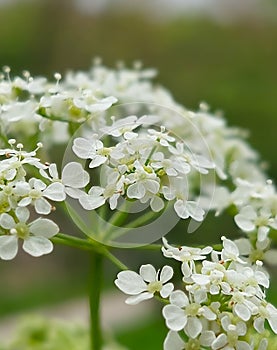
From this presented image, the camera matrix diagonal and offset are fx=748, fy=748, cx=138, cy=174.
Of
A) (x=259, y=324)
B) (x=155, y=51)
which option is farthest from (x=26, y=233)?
(x=155, y=51)

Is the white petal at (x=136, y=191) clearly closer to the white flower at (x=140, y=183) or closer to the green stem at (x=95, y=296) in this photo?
the white flower at (x=140, y=183)

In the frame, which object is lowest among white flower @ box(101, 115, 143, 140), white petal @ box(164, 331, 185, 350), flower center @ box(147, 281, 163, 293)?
white petal @ box(164, 331, 185, 350)

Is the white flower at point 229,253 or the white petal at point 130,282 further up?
the white flower at point 229,253

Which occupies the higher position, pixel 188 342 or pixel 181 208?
pixel 181 208

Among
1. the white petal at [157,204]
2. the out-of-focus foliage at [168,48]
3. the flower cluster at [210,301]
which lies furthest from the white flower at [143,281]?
the out-of-focus foliage at [168,48]

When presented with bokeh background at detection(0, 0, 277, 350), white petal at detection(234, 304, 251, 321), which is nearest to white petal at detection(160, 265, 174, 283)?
white petal at detection(234, 304, 251, 321)

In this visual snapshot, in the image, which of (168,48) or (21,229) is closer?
(21,229)

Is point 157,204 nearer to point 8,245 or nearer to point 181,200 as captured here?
point 181,200

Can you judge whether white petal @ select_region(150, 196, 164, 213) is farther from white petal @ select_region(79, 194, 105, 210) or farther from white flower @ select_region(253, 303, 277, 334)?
white flower @ select_region(253, 303, 277, 334)
